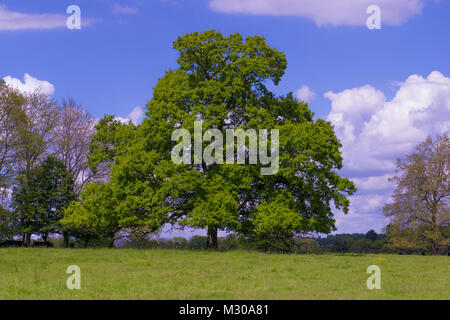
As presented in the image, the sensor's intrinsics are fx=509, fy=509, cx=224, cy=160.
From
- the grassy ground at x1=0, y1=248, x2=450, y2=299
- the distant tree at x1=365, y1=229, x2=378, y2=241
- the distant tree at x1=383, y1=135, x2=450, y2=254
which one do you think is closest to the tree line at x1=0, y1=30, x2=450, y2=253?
the grassy ground at x1=0, y1=248, x2=450, y2=299

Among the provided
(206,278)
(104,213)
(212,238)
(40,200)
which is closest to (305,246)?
(212,238)

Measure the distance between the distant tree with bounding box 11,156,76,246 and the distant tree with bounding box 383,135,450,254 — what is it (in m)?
32.6

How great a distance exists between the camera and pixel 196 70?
40.0 metres

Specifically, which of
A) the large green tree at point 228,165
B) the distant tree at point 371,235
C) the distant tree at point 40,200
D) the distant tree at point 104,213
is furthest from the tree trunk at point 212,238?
the distant tree at point 371,235

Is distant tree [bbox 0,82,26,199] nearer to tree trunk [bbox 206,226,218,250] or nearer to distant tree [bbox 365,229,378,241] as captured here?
tree trunk [bbox 206,226,218,250]

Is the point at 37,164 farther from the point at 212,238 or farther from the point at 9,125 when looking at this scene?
the point at 212,238

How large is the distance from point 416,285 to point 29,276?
15.4 m

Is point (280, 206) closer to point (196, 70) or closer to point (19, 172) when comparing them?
point (196, 70)

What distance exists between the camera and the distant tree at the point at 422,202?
50.5 meters

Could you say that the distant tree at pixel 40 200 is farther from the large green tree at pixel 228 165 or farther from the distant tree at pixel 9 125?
the large green tree at pixel 228 165

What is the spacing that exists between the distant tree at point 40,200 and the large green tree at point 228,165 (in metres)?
11.4

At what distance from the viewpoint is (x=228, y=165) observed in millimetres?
35250

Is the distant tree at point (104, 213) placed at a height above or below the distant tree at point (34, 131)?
below

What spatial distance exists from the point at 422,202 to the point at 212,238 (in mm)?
23893
